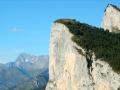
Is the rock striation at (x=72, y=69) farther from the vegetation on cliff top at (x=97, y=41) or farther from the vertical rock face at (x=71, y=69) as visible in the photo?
the vegetation on cliff top at (x=97, y=41)

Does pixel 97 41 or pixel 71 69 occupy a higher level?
pixel 97 41

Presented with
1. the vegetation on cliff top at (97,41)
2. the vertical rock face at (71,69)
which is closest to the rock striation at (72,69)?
the vertical rock face at (71,69)

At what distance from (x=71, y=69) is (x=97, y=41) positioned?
44.5 feet

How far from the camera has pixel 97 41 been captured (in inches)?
6122

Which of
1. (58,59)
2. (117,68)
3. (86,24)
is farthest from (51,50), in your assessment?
(117,68)

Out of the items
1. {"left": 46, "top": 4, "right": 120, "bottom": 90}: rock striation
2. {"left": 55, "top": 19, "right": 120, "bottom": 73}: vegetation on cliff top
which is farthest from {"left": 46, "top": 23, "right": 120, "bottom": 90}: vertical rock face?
{"left": 55, "top": 19, "right": 120, "bottom": 73}: vegetation on cliff top

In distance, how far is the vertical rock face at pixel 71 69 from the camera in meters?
138

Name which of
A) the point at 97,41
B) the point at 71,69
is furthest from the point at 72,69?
the point at 97,41

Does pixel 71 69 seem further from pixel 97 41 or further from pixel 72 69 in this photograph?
pixel 97 41

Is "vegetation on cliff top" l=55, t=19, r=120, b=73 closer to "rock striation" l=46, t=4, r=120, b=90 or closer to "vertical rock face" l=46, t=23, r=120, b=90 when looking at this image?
"rock striation" l=46, t=4, r=120, b=90

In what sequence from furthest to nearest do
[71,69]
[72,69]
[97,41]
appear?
[71,69], [97,41], [72,69]

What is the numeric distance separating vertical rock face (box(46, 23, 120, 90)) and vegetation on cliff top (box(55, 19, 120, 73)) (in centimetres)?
201

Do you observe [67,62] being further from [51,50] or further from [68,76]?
[51,50]

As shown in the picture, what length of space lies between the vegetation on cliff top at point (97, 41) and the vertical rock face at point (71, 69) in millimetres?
2008
